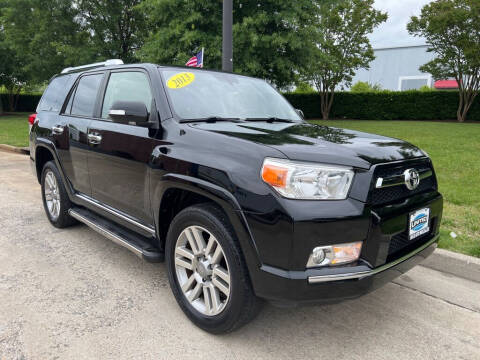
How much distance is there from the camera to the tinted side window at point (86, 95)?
153 inches

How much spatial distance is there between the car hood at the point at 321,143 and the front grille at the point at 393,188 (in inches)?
2.1

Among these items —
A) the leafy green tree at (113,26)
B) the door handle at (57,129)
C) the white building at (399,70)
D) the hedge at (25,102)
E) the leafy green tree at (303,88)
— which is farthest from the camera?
the white building at (399,70)

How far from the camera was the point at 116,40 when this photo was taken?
827 inches

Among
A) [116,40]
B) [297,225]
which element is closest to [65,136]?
[297,225]

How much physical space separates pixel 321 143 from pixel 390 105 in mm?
25436

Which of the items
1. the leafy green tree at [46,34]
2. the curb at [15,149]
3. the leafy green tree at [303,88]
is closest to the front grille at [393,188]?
the curb at [15,149]

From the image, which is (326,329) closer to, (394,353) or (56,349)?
(394,353)

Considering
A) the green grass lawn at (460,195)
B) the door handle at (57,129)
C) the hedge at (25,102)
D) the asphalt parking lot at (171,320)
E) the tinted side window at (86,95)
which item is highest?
the hedge at (25,102)

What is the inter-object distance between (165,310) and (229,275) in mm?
805

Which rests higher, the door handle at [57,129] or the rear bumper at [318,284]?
the door handle at [57,129]

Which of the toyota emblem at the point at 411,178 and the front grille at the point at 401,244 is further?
the toyota emblem at the point at 411,178

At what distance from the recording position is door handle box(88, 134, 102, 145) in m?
3.53

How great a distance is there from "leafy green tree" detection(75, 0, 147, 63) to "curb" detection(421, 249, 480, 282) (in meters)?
19.3

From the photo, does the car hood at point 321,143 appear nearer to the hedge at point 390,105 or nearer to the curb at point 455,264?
the curb at point 455,264
